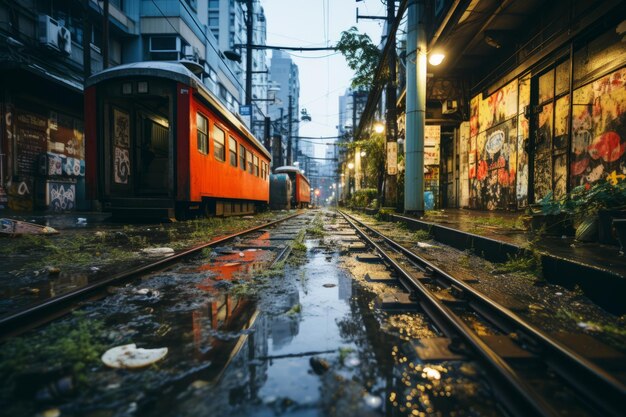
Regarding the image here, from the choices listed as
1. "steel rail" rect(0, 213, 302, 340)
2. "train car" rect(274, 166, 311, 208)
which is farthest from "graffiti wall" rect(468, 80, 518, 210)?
"train car" rect(274, 166, 311, 208)

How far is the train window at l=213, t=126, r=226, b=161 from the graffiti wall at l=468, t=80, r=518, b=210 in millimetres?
8788

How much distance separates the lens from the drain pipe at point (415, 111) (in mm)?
9148

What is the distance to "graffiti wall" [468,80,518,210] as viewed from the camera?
10.1 metres

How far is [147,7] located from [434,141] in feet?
68.6

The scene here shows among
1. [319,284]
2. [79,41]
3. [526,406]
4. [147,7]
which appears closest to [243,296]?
[319,284]

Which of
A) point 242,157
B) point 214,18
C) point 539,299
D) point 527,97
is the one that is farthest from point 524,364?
point 214,18

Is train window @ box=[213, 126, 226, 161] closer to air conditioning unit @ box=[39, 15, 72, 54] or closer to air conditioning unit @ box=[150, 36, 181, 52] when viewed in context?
air conditioning unit @ box=[39, 15, 72, 54]

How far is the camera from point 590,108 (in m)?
6.96

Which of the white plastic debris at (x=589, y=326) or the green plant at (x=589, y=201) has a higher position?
the green plant at (x=589, y=201)

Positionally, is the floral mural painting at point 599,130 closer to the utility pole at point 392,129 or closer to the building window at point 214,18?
the utility pole at point 392,129

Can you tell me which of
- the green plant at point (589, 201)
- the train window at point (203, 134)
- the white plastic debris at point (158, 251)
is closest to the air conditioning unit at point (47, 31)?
the train window at point (203, 134)

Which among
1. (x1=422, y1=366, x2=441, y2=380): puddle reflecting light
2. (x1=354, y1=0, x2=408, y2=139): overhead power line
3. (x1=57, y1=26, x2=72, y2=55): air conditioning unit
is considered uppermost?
(x1=57, y1=26, x2=72, y2=55): air conditioning unit

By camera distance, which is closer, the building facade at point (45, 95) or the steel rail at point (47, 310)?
the steel rail at point (47, 310)

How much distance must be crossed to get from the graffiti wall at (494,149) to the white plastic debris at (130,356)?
11.0 meters
